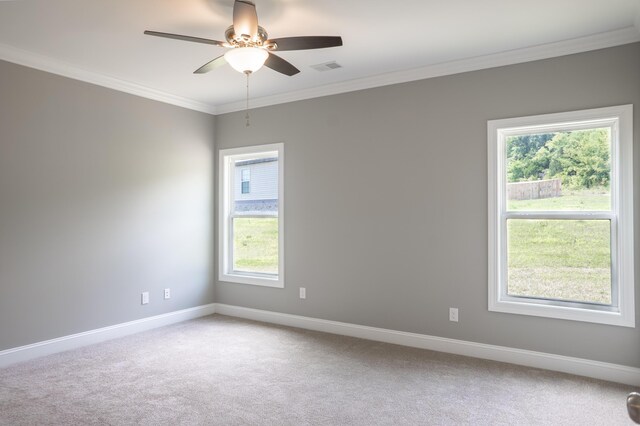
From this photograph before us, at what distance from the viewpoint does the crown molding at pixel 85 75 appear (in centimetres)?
370

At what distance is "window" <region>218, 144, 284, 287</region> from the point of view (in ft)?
17.1

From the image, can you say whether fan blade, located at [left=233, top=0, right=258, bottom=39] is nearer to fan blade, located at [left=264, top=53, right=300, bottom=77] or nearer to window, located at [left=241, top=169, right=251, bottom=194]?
fan blade, located at [left=264, top=53, right=300, bottom=77]

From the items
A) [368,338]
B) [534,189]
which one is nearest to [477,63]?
[534,189]

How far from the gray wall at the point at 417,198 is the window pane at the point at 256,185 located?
0.94 feet

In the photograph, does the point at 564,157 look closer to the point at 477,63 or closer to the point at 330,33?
the point at 477,63

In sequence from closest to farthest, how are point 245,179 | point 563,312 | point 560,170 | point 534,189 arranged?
point 563,312 < point 560,170 < point 534,189 < point 245,179

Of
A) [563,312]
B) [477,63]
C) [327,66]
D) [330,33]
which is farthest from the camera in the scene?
[327,66]

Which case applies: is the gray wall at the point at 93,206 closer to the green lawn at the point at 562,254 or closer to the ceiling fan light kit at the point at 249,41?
the ceiling fan light kit at the point at 249,41

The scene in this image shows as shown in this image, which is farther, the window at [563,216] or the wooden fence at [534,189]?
the wooden fence at [534,189]

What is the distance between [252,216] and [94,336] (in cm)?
221

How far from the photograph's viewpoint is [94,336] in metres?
4.29

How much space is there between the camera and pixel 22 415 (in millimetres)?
2756

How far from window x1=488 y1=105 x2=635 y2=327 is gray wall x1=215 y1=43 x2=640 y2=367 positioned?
0.29 feet

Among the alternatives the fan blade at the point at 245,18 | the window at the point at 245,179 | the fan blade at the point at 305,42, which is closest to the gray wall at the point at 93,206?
the window at the point at 245,179
